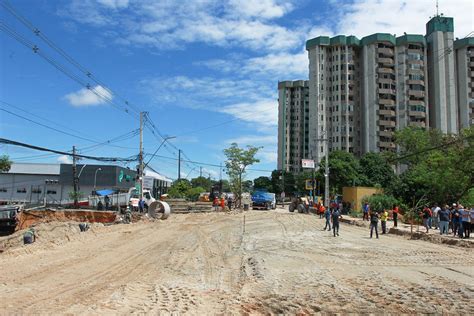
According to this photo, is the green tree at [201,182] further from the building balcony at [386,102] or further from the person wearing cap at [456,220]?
the person wearing cap at [456,220]

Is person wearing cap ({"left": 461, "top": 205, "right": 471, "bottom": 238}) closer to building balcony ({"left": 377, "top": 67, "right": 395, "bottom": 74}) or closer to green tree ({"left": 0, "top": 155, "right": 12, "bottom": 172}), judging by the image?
green tree ({"left": 0, "top": 155, "right": 12, "bottom": 172})

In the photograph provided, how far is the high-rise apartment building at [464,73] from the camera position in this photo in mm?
105000

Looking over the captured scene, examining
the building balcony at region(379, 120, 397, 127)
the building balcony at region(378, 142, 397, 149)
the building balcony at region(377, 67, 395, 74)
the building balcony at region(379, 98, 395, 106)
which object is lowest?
the building balcony at region(378, 142, 397, 149)

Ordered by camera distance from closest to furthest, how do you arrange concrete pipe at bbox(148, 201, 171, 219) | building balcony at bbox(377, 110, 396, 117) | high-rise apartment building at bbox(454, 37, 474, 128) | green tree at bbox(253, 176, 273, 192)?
concrete pipe at bbox(148, 201, 171, 219) < building balcony at bbox(377, 110, 396, 117) < high-rise apartment building at bbox(454, 37, 474, 128) < green tree at bbox(253, 176, 273, 192)

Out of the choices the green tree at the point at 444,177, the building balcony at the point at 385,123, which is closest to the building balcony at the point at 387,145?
the building balcony at the point at 385,123

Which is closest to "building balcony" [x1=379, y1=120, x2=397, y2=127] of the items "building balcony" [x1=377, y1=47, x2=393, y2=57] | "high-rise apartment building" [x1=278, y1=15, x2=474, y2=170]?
"high-rise apartment building" [x1=278, y1=15, x2=474, y2=170]

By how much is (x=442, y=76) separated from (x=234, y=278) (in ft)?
342

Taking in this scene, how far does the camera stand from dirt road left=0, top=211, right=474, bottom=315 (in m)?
8.73

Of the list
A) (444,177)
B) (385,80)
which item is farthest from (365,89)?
(444,177)

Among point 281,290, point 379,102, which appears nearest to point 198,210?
point 281,290

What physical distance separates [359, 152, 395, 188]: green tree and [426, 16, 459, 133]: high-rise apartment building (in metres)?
33.5

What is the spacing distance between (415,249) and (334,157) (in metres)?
55.2

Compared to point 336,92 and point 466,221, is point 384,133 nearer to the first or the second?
point 336,92

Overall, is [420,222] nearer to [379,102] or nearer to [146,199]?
[146,199]
